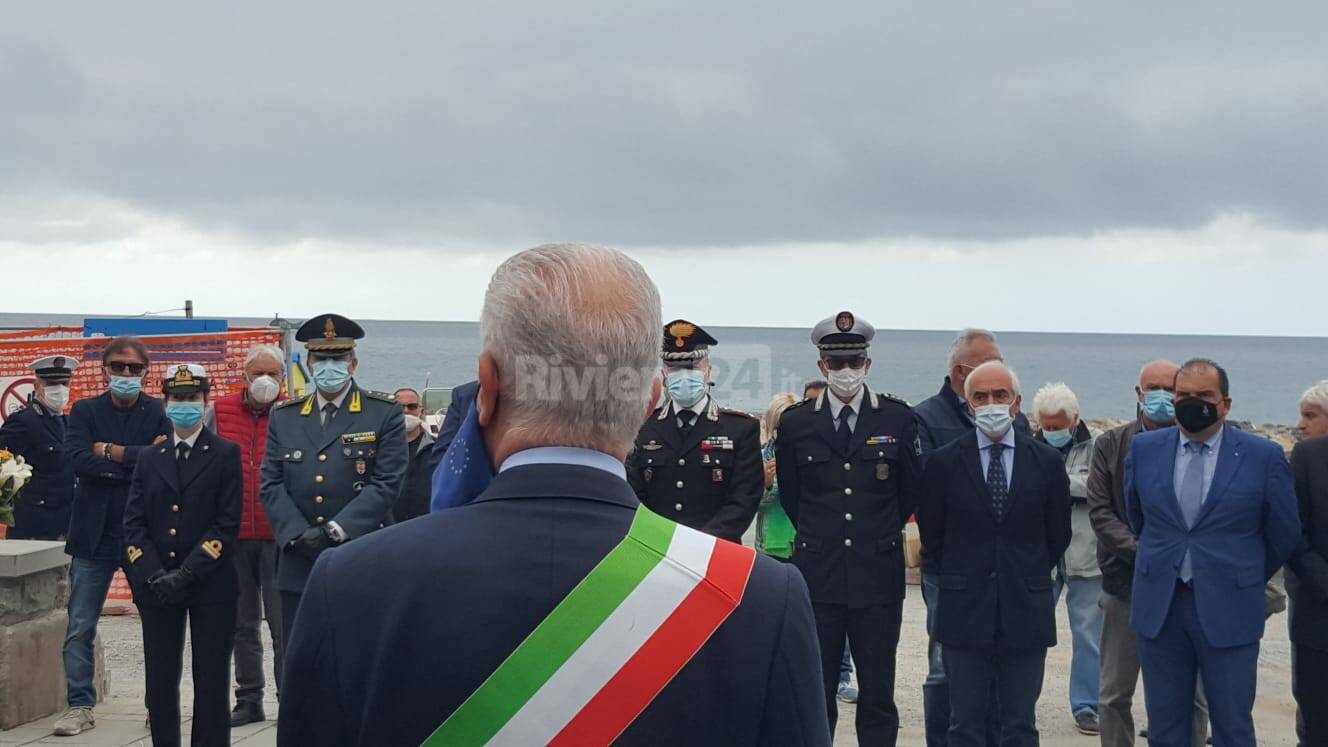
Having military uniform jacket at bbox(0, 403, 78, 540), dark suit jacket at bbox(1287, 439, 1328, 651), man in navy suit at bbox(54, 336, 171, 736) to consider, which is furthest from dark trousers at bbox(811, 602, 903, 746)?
military uniform jacket at bbox(0, 403, 78, 540)

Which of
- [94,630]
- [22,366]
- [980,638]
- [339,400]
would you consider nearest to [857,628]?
[980,638]

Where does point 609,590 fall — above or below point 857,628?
above

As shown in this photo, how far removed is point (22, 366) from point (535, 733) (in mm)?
11824

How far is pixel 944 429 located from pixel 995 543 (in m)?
→ 1.15

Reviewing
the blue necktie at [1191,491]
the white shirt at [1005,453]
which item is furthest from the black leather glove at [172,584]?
the blue necktie at [1191,491]

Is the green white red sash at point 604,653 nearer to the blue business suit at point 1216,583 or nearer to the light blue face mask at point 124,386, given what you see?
the blue business suit at point 1216,583

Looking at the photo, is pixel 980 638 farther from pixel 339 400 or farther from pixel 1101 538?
pixel 339 400

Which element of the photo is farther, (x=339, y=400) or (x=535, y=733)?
(x=339, y=400)

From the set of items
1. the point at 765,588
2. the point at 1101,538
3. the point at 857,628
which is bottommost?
the point at 857,628

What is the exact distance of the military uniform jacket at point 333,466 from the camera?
6473 millimetres

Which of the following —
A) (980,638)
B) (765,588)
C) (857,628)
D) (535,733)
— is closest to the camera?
(535,733)

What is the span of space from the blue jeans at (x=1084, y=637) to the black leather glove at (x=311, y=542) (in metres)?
4.17

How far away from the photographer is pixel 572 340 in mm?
1815

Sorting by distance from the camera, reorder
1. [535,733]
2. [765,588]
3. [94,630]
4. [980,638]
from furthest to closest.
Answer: [94,630] → [980,638] → [765,588] → [535,733]
